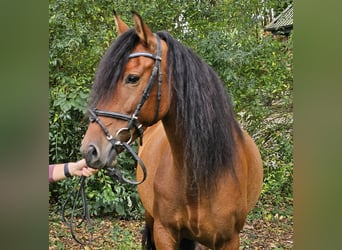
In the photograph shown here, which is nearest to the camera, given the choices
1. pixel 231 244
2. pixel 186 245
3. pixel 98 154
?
pixel 98 154

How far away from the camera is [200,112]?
1.26 metres

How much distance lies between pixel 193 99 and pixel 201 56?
1539mm

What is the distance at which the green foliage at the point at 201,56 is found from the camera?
108 inches

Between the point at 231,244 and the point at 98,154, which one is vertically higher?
the point at 98,154

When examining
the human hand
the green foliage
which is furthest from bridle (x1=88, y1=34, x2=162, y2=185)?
the green foliage

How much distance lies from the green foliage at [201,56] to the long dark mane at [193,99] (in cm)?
144

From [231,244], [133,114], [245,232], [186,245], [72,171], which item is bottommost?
[245,232]

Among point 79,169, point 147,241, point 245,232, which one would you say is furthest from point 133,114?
point 245,232

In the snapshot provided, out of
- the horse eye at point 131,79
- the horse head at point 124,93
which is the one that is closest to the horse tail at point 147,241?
the horse head at point 124,93

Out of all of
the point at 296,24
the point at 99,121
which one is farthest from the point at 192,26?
the point at 296,24

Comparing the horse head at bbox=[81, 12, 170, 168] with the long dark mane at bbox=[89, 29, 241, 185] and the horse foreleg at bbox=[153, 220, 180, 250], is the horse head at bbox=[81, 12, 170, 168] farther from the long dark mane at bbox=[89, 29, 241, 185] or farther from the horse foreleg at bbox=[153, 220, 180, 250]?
the horse foreleg at bbox=[153, 220, 180, 250]

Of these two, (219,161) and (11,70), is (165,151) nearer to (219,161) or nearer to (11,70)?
(219,161)

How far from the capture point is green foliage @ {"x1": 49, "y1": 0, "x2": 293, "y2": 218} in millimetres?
2732

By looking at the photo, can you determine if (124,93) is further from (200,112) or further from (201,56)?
(201,56)
